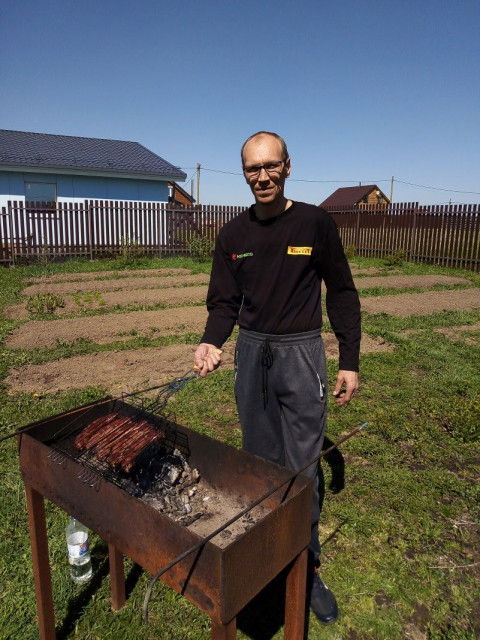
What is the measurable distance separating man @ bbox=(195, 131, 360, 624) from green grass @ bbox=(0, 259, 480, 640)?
0.38 metres

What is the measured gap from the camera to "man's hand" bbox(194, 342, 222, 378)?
8.04 feet

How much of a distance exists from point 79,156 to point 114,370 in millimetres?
17874

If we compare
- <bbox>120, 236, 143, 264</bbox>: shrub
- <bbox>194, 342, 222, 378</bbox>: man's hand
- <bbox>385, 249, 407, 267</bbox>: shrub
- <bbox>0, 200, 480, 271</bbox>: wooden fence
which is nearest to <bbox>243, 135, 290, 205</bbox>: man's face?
<bbox>194, 342, 222, 378</bbox>: man's hand

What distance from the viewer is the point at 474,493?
3523 millimetres

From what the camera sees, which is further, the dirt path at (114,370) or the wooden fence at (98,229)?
the wooden fence at (98,229)

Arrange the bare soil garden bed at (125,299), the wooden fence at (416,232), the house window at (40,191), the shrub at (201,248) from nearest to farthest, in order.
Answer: the bare soil garden bed at (125,299) < the wooden fence at (416,232) < the shrub at (201,248) < the house window at (40,191)

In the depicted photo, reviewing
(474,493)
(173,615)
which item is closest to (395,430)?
(474,493)

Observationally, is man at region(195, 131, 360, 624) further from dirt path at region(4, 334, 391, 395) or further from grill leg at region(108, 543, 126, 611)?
dirt path at region(4, 334, 391, 395)

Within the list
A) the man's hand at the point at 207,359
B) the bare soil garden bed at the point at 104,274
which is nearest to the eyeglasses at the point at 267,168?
the man's hand at the point at 207,359

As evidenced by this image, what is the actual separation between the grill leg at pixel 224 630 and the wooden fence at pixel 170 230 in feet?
50.8

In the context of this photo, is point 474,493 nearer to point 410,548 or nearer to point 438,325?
point 410,548

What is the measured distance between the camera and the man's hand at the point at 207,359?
8.04 feet

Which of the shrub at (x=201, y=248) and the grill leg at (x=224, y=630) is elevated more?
the shrub at (x=201, y=248)

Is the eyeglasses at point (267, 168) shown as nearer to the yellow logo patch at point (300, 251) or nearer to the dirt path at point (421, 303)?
the yellow logo patch at point (300, 251)
